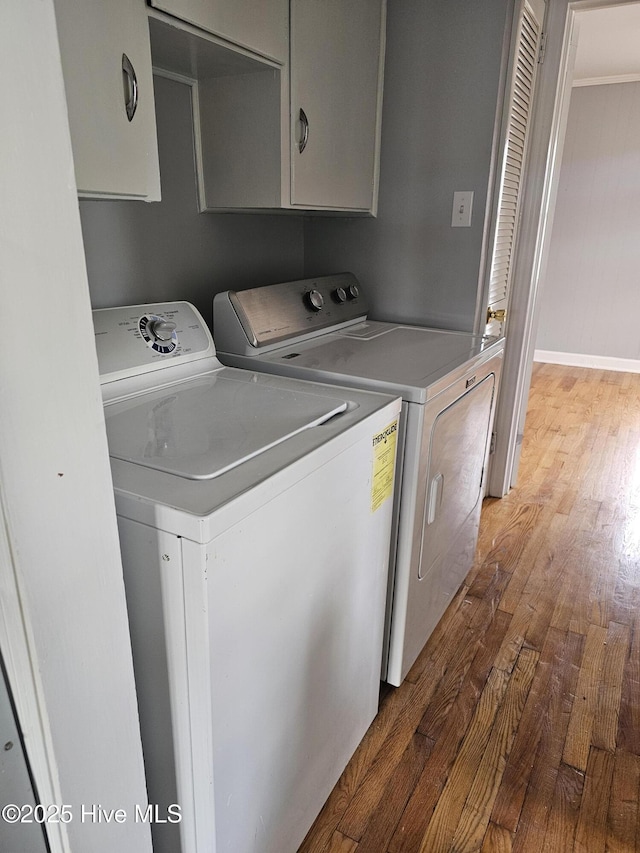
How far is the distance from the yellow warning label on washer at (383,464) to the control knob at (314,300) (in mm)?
699

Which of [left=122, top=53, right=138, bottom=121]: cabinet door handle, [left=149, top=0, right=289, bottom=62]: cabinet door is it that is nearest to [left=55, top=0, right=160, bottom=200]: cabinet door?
[left=122, top=53, right=138, bottom=121]: cabinet door handle

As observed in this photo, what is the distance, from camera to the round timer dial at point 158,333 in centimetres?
139

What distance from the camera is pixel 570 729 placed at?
1.62 m

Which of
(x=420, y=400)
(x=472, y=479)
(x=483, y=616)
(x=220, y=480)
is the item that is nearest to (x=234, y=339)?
(x=420, y=400)

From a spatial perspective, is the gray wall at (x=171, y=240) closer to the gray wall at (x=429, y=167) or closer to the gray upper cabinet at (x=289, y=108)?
the gray upper cabinet at (x=289, y=108)

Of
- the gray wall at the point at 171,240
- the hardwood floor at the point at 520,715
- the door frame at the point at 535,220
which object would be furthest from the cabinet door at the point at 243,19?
the hardwood floor at the point at 520,715

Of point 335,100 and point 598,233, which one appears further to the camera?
point 598,233

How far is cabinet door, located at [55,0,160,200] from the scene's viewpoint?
3.30ft

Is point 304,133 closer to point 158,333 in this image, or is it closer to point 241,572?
point 158,333

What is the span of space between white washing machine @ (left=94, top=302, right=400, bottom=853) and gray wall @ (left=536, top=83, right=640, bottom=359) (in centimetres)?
479

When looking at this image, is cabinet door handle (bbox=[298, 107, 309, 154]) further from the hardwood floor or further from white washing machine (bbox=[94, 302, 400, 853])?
the hardwood floor

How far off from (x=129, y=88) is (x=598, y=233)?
16.7 feet

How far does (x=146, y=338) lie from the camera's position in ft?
4.55

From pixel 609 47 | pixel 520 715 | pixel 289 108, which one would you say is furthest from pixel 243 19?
pixel 609 47
